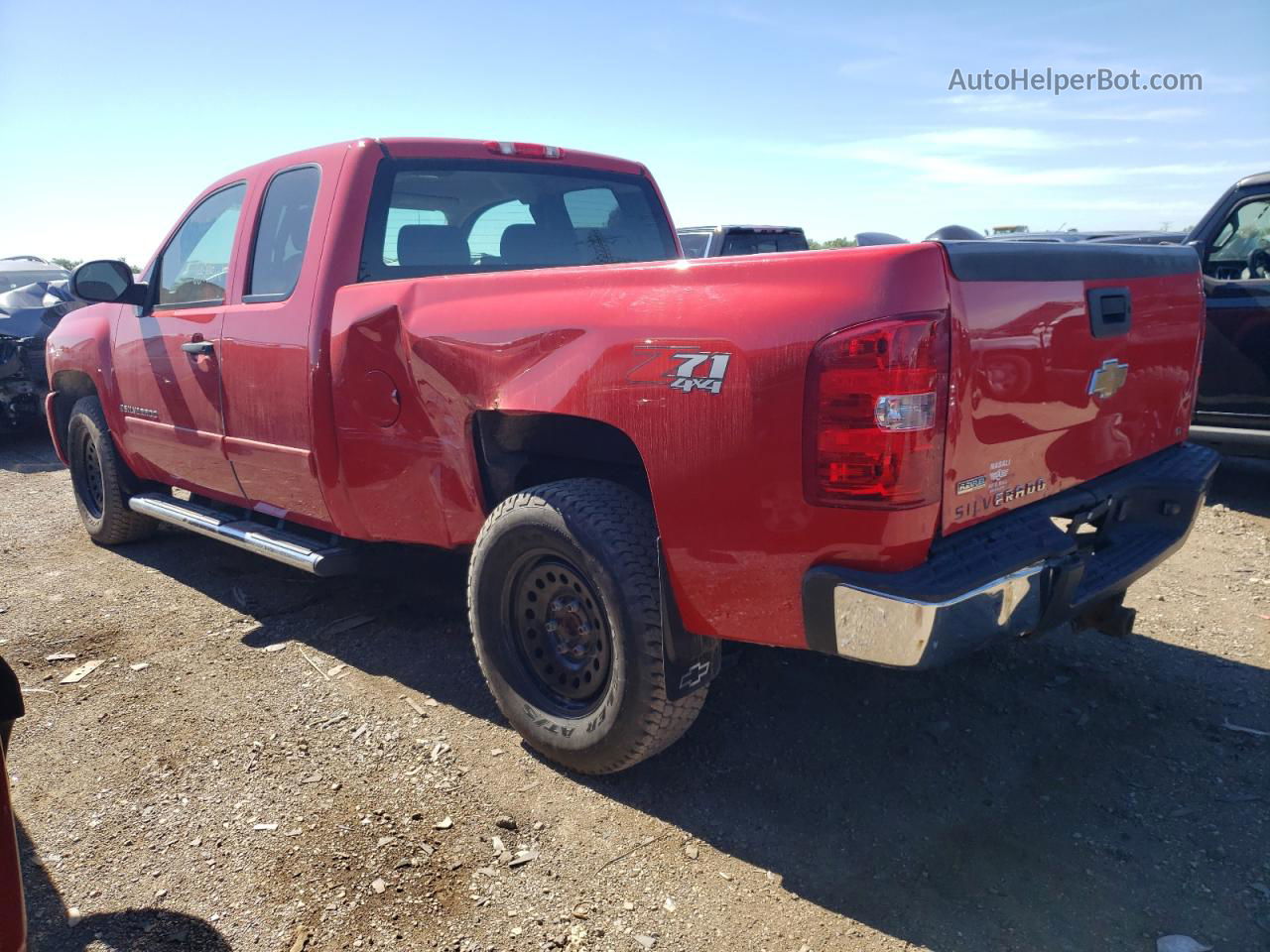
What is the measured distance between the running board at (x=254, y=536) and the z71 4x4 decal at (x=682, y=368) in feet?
6.07

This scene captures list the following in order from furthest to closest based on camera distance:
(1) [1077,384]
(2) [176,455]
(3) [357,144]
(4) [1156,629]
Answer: (2) [176,455], (4) [1156,629], (3) [357,144], (1) [1077,384]

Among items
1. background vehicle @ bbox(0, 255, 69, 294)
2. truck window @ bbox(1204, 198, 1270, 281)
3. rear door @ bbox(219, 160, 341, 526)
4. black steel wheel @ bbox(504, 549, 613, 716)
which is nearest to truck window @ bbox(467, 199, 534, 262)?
rear door @ bbox(219, 160, 341, 526)

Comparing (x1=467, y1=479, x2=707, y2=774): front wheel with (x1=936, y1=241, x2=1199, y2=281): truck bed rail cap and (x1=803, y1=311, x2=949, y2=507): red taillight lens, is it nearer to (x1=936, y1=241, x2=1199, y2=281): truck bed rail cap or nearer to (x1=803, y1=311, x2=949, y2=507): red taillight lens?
(x1=803, y1=311, x2=949, y2=507): red taillight lens

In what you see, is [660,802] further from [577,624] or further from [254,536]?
[254,536]

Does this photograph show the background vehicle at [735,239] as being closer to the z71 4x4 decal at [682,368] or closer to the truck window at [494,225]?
the truck window at [494,225]

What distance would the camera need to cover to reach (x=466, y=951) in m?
2.26

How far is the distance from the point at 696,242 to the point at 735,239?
1.85 feet

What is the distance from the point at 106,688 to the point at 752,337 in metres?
3.12

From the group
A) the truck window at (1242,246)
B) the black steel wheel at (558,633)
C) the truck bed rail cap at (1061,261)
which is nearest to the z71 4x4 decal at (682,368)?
the truck bed rail cap at (1061,261)

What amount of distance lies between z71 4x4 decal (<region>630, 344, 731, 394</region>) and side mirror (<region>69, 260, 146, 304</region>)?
11.0 ft

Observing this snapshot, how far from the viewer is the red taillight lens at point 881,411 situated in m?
2.09

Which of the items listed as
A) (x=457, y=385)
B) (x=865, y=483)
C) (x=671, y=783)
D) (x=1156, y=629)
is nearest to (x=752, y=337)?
(x=865, y=483)

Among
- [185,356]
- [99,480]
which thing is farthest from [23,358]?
[185,356]

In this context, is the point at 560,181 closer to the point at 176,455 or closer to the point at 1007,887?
the point at 176,455
